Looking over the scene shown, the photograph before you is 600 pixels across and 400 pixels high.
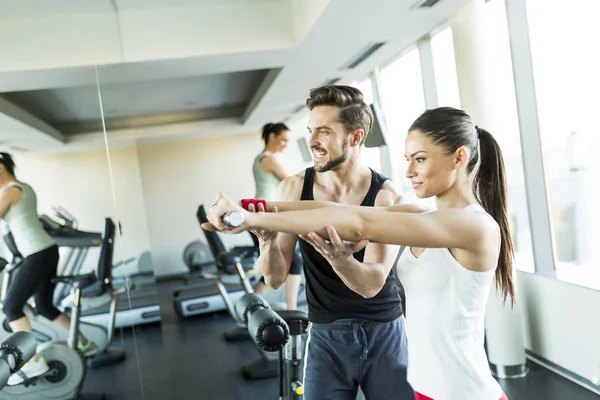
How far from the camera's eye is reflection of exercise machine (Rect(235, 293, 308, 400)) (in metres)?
2.23

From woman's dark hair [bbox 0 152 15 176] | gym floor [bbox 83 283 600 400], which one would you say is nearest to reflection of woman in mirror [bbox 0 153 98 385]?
woman's dark hair [bbox 0 152 15 176]

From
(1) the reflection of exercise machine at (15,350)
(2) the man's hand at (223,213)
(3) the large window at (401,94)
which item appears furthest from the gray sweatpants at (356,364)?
(3) the large window at (401,94)

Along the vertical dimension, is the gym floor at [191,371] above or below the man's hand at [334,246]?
below

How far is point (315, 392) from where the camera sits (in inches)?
65.5

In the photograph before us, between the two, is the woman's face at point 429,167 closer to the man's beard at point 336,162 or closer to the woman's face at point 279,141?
the man's beard at point 336,162

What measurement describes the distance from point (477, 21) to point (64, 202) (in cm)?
270

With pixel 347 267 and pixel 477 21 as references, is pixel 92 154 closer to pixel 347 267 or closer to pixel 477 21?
pixel 347 267

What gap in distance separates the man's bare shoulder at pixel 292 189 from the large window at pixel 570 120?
2.12 metres

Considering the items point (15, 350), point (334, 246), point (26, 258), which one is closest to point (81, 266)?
point (26, 258)

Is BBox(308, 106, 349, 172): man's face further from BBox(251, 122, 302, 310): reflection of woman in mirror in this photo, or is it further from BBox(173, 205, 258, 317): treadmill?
BBox(173, 205, 258, 317): treadmill

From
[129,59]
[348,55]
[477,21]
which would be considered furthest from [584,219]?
[129,59]

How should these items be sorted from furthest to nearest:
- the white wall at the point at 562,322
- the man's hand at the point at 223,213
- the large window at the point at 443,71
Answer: the large window at the point at 443,71, the white wall at the point at 562,322, the man's hand at the point at 223,213

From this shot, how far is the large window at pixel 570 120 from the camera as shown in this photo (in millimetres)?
3328

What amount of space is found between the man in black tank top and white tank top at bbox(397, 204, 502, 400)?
288 millimetres
